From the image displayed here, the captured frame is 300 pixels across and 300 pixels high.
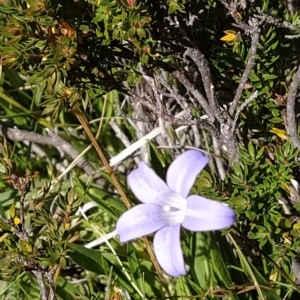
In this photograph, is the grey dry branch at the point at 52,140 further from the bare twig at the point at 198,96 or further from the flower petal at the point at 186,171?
the flower petal at the point at 186,171

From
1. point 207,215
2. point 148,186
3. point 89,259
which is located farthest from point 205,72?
point 89,259

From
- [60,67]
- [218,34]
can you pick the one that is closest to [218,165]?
[218,34]

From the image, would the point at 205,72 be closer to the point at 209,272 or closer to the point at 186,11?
the point at 186,11

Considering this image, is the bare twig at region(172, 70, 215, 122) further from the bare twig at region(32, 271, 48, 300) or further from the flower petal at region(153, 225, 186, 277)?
the bare twig at region(32, 271, 48, 300)

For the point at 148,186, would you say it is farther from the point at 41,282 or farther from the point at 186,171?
the point at 41,282

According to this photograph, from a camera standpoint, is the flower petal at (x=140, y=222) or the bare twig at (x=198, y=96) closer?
the flower petal at (x=140, y=222)

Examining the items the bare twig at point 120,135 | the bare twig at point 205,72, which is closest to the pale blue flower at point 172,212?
the bare twig at point 205,72

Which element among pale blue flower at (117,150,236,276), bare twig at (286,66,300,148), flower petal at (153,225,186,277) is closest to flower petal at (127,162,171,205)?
pale blue flower at (117,150,236,276)
